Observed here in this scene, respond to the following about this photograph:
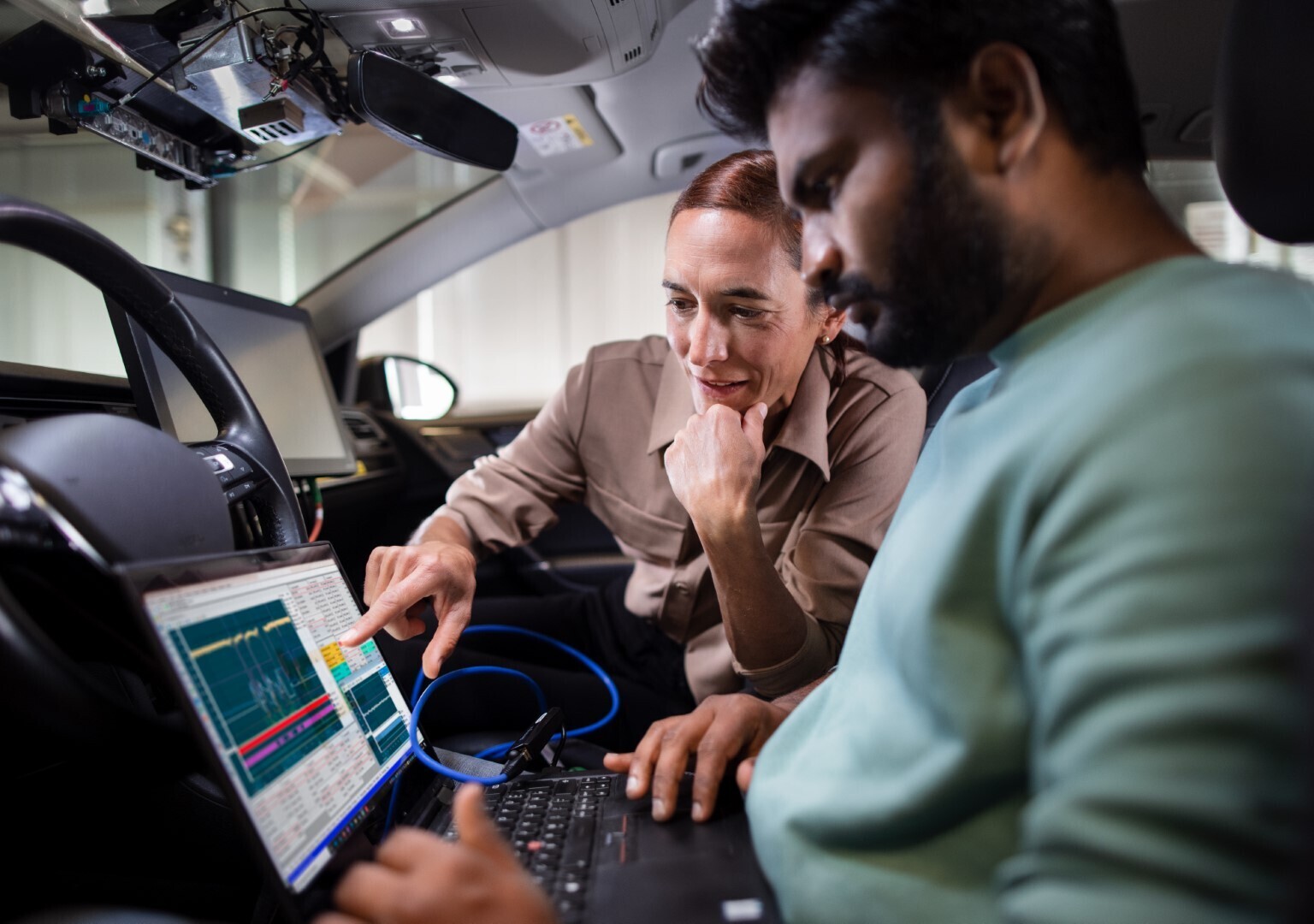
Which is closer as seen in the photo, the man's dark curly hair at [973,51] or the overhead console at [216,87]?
the man's dark curly hair at [973,51]

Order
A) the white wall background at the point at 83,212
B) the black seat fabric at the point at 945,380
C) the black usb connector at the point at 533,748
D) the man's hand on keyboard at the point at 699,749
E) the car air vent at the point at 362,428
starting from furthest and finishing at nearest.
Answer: the car air vent at the point at 362,428 → the white wall background at the point at 83,212 → the black seat fabric at the point at 945,380 → the black usb connector at the point at 533,748 → the man's hand on keyboard at the point at 699,749

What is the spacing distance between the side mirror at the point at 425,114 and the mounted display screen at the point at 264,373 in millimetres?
422

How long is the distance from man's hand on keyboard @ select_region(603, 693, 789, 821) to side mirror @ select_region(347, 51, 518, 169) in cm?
106

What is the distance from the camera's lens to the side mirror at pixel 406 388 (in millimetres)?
2416

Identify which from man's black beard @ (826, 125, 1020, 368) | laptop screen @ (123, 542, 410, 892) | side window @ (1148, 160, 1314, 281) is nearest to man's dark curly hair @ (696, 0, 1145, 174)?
man's black beard @ (826, 125, 1020, 368)

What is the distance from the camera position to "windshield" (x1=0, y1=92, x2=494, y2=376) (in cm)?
144

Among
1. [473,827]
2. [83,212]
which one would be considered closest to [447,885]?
[473,827]

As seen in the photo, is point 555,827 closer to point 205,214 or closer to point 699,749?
point 699,749

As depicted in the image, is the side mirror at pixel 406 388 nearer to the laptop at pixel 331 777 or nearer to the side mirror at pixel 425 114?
the side mirror at pixel 425 114

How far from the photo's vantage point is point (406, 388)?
2.50 m

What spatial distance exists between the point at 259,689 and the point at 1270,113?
3.90ft

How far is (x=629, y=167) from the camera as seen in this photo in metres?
2.17

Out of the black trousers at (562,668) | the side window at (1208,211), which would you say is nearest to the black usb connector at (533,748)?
the black trousers at (562,668)

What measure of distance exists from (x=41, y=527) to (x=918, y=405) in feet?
3.79
